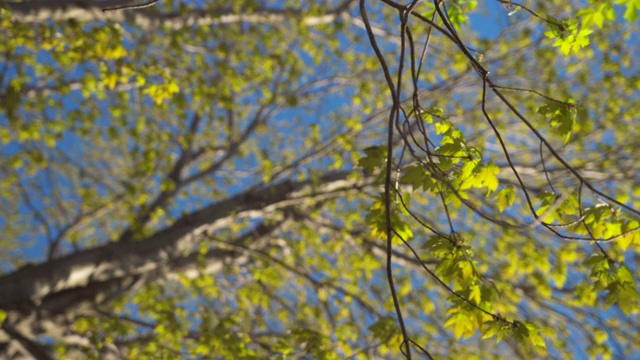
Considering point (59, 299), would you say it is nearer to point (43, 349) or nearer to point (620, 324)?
point (43, 349)

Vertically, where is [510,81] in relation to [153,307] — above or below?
above

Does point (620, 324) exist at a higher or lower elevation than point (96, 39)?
lower

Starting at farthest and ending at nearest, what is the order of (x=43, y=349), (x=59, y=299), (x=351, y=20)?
(x=351, y=20)
(x=59, y=299)
(x=43, y=349)

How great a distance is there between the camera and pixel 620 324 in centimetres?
532

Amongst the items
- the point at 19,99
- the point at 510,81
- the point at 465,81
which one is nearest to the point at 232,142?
the point at 19,99

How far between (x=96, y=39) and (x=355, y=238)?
3.08m

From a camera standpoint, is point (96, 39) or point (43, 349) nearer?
point (96, 39)

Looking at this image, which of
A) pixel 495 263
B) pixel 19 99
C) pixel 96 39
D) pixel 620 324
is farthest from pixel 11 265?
pixel 620 324

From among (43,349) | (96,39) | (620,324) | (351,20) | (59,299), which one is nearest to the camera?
(96,39)

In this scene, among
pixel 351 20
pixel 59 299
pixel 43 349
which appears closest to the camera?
pixel 43 349

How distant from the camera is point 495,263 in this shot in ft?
20.4

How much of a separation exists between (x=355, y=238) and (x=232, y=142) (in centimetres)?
295

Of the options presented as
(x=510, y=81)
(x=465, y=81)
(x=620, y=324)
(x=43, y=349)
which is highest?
(x=510, y=81)

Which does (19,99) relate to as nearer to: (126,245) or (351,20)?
(126,245)
